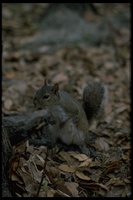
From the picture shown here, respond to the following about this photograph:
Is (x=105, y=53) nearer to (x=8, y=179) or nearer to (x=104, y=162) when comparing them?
(x=104, y=162)

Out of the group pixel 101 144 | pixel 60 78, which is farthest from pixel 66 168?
pixel 60 78

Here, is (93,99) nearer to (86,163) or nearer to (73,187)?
(86,163)

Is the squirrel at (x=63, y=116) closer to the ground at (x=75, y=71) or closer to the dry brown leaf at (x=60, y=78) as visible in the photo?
the ground at (x=75, y=71)

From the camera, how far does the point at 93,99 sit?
485 centimetres

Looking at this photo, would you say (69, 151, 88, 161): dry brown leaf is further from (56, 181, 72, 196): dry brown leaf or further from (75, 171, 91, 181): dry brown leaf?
(56, 181, 72, 196): dry brown leaf

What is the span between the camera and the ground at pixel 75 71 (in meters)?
4.22

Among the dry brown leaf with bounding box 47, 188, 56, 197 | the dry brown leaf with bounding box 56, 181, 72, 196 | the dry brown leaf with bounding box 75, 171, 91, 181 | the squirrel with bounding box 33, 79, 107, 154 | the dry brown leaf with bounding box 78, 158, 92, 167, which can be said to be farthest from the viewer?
the squirrel with bounding box 33, 79, 107, 154

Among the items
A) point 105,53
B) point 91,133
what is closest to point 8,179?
Answer: point 91,133

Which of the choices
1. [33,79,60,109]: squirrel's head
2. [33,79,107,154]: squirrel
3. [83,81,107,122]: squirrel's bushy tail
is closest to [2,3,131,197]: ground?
[33,79,107,154]: squirrel

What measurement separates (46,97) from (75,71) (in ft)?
8.63

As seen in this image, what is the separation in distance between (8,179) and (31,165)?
0.91 ft

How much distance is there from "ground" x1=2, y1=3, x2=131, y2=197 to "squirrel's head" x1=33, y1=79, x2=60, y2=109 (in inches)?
19.0

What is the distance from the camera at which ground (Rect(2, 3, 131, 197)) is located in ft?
13.8

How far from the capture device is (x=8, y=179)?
151 inches
